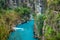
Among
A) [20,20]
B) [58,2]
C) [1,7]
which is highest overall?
[58,2]

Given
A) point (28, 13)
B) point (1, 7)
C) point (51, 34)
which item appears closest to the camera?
point (51, 34)

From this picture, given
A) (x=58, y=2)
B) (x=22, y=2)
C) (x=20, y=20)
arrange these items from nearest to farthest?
1. (x=58, y=2)
2. (x=20, y=20)
3. (x=22, y=2)

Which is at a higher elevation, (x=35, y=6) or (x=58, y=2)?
(x=58, y=2)

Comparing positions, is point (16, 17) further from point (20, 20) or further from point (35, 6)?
point (35, 6)

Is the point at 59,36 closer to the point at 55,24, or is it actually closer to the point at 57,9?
the point at 55,24

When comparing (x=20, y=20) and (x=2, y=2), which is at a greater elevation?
(x=2, y=2)

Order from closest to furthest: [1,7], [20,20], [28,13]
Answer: [1,7] → [20,20] → [28,13]

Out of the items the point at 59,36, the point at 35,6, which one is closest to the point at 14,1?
the point at 35,6

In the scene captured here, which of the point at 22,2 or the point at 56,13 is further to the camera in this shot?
the point at 22,2

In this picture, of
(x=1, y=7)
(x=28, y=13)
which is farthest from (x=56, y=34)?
(x=28, y=13)
